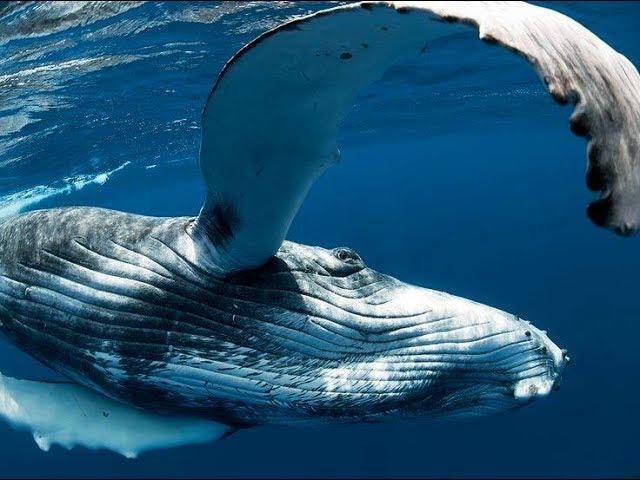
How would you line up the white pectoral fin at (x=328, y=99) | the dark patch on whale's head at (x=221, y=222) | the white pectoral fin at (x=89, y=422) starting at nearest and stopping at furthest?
the white pectoral fin at (x=328, y=99), the dark patch on whale's head at (x=221, y=222), the white pectoral fin at (x=89, y=422)

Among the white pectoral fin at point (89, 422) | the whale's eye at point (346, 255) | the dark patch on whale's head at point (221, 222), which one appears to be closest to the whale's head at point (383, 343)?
the whale's eye at point (346, 255)

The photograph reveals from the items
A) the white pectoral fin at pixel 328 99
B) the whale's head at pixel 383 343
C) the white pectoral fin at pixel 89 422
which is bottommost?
the white pectoral fin at pixel 89 422

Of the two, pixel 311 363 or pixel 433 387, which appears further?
pixel 433 387

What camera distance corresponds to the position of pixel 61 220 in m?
4.19

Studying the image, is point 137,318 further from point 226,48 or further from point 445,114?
point 445,114

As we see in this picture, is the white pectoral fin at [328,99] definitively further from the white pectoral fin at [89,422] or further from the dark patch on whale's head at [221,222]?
the white pectoral fin at [89,422]

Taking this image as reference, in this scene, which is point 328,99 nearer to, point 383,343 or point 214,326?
point 214,326

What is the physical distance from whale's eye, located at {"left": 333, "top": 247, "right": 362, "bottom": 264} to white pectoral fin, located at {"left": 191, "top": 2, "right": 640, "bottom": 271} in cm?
68

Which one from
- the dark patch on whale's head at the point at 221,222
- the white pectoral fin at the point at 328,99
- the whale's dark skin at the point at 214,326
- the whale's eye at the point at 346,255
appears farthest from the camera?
the whale's eye at the point at 346,255

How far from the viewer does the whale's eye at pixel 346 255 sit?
4199mm

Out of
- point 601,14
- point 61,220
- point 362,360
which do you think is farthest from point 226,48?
point 362,360

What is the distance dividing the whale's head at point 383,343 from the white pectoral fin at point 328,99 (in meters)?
0.46

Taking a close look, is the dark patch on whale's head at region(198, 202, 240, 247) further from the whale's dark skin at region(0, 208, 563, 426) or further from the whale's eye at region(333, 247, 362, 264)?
the whale's eye at region(333, 247, 362, 264)

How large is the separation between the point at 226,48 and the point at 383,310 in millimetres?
11475
